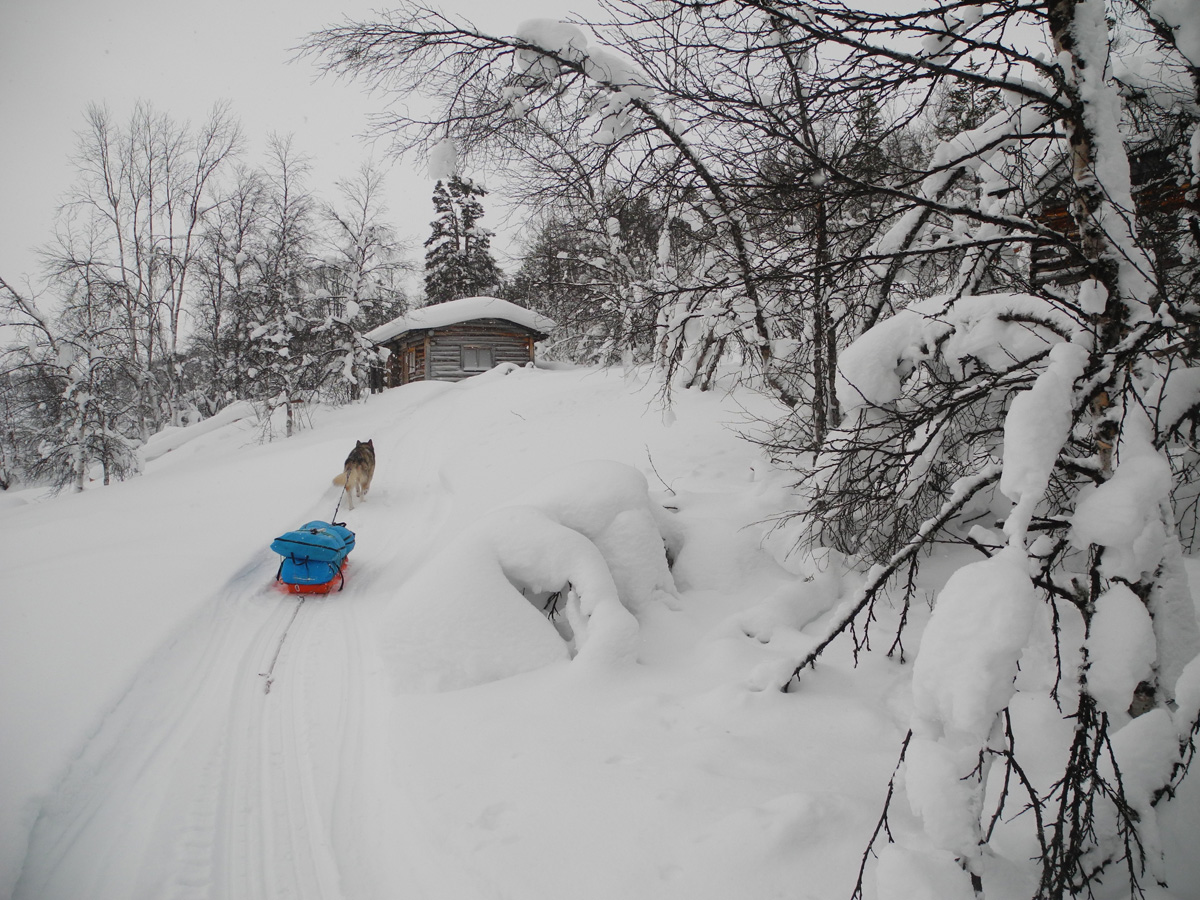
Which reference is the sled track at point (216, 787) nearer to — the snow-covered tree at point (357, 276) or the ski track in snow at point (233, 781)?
the ski track in snow at point (233, 781)

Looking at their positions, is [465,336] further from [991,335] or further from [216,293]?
[991,335]

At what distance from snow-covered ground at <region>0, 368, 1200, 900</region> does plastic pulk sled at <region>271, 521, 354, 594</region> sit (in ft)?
0.76

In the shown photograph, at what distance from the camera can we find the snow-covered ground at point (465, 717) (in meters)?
2.58

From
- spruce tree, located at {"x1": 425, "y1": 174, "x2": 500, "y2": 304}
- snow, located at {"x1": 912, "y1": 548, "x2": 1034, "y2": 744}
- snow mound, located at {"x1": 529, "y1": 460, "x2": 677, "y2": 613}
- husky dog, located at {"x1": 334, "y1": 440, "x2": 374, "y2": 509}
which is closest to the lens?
snow, located at {"x1": 912, "y1": 548, "x2": 1034, "y2": 744}

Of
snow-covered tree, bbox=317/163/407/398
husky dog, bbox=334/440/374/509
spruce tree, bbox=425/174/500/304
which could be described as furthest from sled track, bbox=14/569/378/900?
spruce tree, bbox=425/174/500/304

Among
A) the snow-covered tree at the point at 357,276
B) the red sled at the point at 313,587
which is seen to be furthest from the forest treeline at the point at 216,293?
the red sled at the point at 313,587

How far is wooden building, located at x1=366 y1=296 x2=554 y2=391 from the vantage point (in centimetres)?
2525

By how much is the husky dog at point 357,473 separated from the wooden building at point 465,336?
15.7 metres

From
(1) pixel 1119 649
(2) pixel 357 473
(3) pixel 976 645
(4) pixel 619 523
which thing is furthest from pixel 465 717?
(2) pixel 357 473

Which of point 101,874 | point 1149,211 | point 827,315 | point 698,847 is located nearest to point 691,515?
point 827,315

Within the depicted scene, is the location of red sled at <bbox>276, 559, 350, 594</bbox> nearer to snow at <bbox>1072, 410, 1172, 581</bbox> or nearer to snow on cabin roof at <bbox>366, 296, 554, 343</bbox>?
snow at <bbox>1072, 410, 1172, 581</bbox>

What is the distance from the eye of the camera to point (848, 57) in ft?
8.14

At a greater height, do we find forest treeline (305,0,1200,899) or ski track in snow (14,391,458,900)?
forest treeline (305,0,1200,899)

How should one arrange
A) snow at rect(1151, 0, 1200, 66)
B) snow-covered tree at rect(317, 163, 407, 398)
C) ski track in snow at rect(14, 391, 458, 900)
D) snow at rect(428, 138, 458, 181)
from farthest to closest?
snow-covered tree at rect(317, 163, 407, 398)
snow at rect(428, 138, 458, 181)
ski track in snow at rect(14, 391, 458, 900)
snow at rect(1151, 0, 1200, 66)
